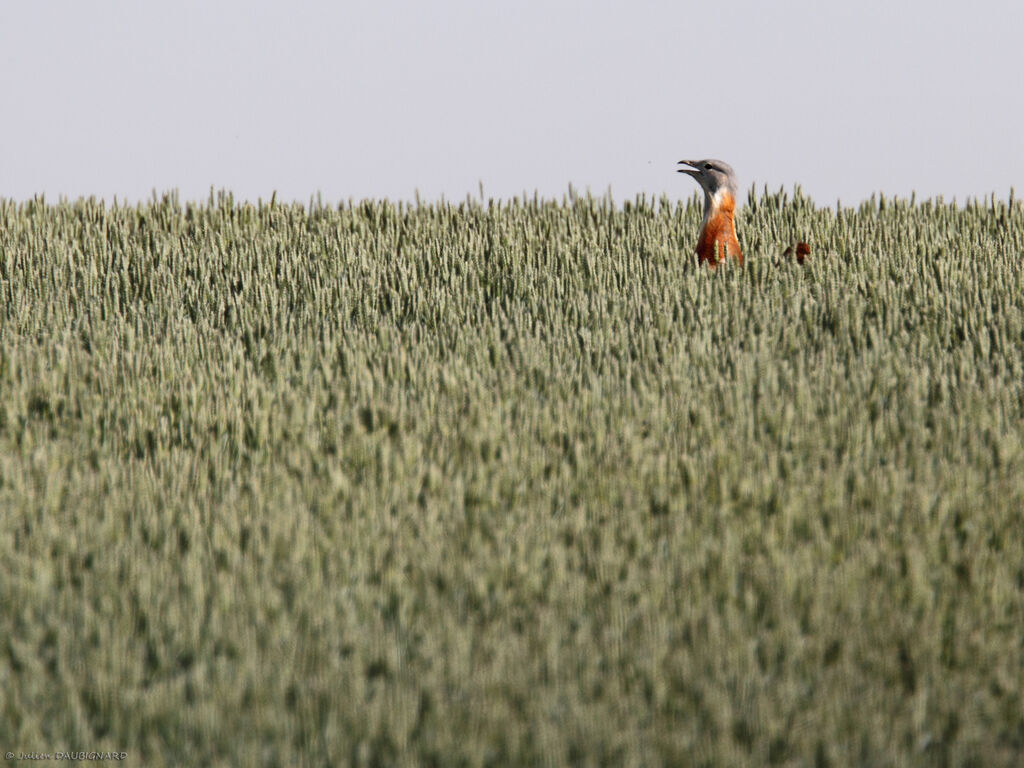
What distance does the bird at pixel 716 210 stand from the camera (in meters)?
6.24

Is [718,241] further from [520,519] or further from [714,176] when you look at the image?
[520,519]

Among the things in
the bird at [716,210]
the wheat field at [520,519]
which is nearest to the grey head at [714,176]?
the bird at [716,210]

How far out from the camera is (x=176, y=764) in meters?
2.24

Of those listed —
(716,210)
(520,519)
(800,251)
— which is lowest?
(520,519)

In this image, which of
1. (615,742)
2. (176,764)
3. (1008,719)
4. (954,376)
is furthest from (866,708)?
(954,376)

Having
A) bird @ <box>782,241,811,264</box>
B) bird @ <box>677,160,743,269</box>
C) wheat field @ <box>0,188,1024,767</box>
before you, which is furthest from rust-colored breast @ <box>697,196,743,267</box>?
bird @ <box>782,241,811,264</box>

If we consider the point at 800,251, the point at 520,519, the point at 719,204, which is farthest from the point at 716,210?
the point at 520,519

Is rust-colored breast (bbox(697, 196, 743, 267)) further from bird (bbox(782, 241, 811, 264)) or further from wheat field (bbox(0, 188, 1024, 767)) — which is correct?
bird (bbox(782, 241, 811, 264))

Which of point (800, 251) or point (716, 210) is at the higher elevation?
point (716, 210)

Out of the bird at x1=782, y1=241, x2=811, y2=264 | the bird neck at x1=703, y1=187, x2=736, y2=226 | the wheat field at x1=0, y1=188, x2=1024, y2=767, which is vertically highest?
the bird neck at x1=703, y1=187, x2=736, y2=226

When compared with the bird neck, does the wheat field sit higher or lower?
lower

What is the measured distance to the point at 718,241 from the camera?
6.47m

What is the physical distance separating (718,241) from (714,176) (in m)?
0.42

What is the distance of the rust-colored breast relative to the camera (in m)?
6.42
